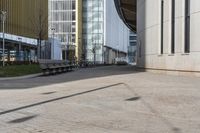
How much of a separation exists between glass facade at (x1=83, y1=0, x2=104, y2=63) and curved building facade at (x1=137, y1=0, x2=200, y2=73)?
96649mm

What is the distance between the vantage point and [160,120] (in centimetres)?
1066

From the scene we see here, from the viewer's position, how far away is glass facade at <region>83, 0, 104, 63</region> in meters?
141

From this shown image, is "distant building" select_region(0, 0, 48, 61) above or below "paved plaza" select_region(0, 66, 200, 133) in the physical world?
above

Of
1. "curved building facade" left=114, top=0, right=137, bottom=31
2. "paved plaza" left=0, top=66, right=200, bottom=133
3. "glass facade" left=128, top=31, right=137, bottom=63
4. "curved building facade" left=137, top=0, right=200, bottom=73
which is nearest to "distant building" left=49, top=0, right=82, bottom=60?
"glass facade" left=128, top=31, right=137, bottom=63

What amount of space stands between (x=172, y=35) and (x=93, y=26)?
112 m

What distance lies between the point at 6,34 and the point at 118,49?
10423cm

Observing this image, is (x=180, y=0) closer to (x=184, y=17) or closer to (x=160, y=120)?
(x=184, y=17)

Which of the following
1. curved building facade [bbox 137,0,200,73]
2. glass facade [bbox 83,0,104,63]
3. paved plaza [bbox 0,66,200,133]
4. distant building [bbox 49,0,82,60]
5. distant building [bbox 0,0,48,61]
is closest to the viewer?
paved plaza [bbox 0,66,200,133]

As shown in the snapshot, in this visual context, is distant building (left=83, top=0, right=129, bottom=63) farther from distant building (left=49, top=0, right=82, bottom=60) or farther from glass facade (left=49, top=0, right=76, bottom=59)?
glass facade (left=49, top=0, right=76, bottom=59)

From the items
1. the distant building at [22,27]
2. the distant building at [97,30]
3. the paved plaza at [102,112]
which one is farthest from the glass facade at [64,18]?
the paved plaza at [102,112]

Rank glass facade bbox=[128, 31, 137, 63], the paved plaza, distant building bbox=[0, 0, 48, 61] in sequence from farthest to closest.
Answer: glass facade bbox=[128, 31, 137, 63]
distant building bbox=[0, 0, 48, 61]
the paved plaza

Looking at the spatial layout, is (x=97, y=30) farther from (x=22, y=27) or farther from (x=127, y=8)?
(x=127, y=8)

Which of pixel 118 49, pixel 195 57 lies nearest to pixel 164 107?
pixel 195 57

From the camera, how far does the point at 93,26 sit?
144 meters
